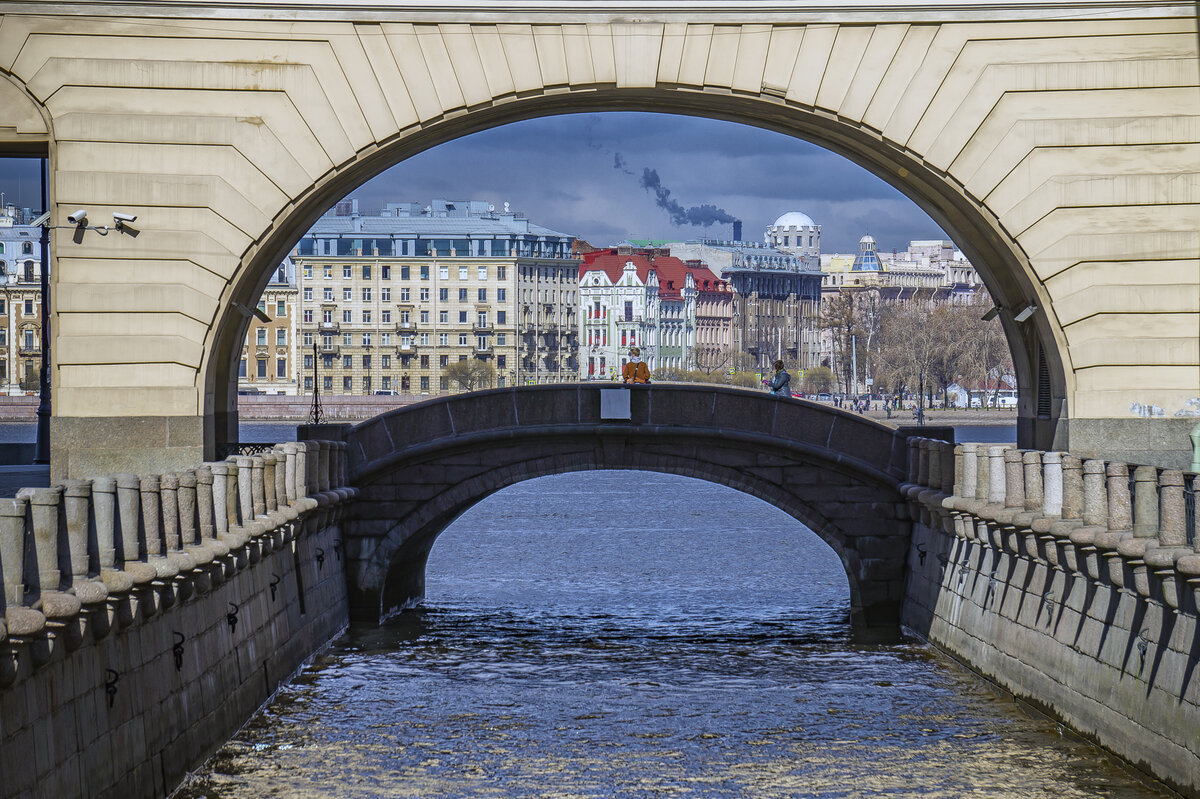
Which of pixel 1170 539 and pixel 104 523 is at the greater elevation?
pixel 104 523

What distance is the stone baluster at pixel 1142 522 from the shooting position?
11.5 m

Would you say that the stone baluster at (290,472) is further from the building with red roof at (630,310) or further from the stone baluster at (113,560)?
the building with red roof at (630,310)

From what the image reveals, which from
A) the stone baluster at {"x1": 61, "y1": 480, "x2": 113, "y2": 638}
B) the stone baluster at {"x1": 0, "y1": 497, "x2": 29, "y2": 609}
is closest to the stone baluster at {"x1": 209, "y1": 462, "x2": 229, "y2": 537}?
the stone baluster at {"x1": 61, "y1": 480, "x2": 113, "y2": 638}

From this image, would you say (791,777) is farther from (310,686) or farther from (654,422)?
(654,422)

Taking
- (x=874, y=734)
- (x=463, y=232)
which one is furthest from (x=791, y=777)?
(x=463, y=232)

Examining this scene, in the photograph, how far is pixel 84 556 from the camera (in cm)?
943

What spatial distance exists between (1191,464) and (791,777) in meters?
4.69

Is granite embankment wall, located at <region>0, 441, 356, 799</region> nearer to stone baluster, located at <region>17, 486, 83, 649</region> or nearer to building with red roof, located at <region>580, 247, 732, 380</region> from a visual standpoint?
stone baluster, located at <region>17, 486, 83, 649</region>

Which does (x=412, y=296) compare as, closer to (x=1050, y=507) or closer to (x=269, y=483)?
(x=269, y=483)

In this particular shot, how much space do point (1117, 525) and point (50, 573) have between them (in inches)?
272

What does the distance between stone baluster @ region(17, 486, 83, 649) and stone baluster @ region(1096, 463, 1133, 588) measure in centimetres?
660

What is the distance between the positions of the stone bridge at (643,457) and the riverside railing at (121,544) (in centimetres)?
464

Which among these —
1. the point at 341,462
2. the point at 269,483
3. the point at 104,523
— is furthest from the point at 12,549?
the point at 341,462

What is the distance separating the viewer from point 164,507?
1132 cm
